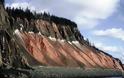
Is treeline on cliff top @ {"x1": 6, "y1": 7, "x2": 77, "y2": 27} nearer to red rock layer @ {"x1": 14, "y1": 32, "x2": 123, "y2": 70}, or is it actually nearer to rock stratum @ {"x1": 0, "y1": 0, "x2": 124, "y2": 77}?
rock stratum @ {"x1": 0, "y1": 0, "x2": 124, "y2": 77}

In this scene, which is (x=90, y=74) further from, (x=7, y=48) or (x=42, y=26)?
(x=7, y=48)

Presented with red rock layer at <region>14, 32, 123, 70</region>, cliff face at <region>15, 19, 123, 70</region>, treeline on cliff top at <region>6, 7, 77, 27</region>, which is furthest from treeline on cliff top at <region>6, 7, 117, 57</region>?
red rock layer at <region>14, 32, 123, 70</region>

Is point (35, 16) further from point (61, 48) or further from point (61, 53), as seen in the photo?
point (61, 53)

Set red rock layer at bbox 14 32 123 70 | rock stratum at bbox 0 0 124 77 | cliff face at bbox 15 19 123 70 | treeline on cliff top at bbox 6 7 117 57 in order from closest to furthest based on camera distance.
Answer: rock stratum at bbox 0 0 124 77 → red rock layer at bbox 14 32 123 70 → cliff face at bbox 15 19 123 70 → treeline on cliff top at bbox 6 7 117 57

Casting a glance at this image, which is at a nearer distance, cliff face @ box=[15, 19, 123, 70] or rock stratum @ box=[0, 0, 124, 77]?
rock stratum @ box=[0, 0, 124, 77]

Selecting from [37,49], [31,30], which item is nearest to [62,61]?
[37,49]

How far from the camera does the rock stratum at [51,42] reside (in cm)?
13838

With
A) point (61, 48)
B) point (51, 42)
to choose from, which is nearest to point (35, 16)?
point (51, 42)

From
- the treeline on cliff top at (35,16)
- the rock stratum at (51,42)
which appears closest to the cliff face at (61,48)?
the rock stratum at (51,42)

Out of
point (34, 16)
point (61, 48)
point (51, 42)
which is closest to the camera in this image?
point (51, 42)

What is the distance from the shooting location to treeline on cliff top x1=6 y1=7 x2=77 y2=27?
15188 centimetres

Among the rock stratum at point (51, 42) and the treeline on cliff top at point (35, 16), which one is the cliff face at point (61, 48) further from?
the treeline on cliff top at point (35, 16)

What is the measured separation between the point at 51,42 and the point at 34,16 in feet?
43.1

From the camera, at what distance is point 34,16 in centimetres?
16825
